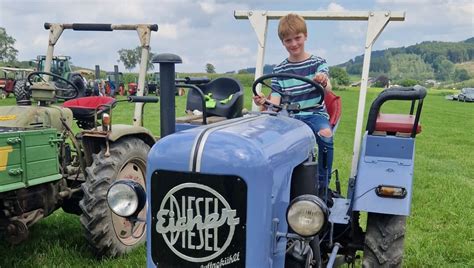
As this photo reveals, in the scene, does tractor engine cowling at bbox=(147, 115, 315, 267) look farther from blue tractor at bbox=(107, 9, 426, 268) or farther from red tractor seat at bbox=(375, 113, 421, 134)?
red tractor seat at bbox=(375, 113, 421, 134)

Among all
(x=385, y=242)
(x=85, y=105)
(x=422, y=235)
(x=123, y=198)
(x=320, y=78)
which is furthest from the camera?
(x=85, y=105)

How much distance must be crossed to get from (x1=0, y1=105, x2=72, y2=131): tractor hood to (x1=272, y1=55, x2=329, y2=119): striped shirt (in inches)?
88.9

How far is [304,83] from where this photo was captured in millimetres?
3715

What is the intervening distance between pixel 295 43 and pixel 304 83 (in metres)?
0.30

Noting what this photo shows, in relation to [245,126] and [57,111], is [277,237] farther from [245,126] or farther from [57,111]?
[57,111]

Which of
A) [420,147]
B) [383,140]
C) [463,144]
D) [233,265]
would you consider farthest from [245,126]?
[463,144]

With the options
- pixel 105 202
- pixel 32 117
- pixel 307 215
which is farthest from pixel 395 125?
pixel 32 117

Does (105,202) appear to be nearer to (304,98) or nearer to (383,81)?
(304,98)

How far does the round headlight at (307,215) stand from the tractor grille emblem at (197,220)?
243mm

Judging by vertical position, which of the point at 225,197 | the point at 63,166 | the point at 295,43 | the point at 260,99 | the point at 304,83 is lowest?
the point at 63,166

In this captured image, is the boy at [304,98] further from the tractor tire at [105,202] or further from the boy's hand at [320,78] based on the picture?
the tractor tire at [105,202]

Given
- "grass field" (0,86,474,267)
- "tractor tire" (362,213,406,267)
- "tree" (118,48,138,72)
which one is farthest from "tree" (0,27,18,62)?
"tractor tire" (362,213,406,267)

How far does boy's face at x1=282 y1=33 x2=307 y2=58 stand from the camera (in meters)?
3.73

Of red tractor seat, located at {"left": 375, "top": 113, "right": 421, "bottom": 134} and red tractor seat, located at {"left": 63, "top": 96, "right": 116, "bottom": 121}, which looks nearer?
red tractor seat, located at {"left": 375, "top": 113, "right": 421, "bottom": 134}
